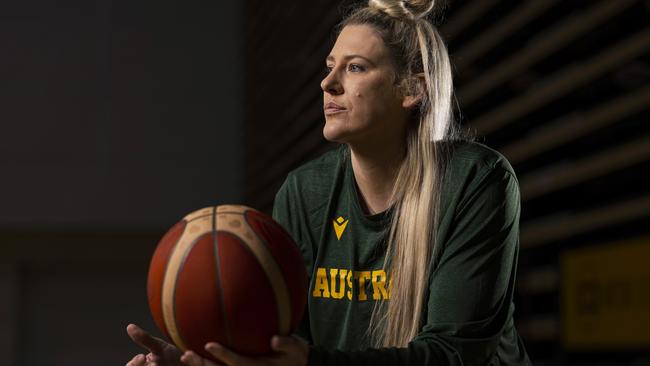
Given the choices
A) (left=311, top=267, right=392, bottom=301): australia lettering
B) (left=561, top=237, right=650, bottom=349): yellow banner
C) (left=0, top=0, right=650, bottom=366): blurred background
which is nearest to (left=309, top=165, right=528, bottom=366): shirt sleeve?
(left=311, top=267, right=392, bottom=301): australia lettering

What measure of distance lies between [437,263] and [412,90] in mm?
447

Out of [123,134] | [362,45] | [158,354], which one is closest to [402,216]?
[362,45]

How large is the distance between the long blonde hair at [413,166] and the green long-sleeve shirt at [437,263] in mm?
33

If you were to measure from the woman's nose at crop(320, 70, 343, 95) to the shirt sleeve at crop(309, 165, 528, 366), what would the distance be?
15.9 inches

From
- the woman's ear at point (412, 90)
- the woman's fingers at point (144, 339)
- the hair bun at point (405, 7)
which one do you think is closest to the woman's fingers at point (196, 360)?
the woman's fingers at point (144, 339)

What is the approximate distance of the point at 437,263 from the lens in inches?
93.4

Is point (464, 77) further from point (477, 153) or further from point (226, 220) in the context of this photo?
point (226, 220)

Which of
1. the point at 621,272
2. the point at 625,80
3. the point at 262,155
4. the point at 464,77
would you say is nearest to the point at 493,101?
the point at 464,77

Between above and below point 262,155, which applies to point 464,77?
above

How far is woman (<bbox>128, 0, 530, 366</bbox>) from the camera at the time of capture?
88.7 inches

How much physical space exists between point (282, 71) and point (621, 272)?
5.04 metres

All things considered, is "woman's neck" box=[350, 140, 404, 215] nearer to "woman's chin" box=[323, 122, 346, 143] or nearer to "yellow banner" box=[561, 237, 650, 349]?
"woman's chin" box=[323, 122, 346, 143]

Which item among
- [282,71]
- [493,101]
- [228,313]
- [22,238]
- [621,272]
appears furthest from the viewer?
[22,238]

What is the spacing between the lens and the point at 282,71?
8.06m
